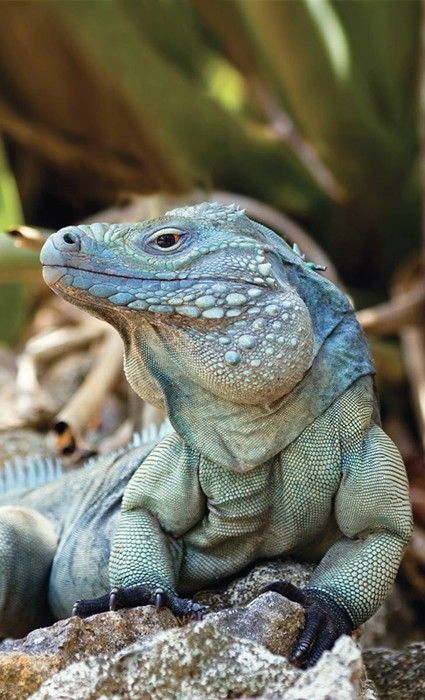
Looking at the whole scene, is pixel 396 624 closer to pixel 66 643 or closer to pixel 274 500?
pixel 274 500

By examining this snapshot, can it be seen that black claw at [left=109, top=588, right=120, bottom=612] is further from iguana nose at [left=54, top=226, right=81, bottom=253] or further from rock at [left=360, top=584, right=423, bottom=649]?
rock at [left=360, top=584, right=423, bottom=649]

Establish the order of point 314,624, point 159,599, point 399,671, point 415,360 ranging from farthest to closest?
1. point 415,360
2. point 399,671
3. point 159,599
4. point 314,624

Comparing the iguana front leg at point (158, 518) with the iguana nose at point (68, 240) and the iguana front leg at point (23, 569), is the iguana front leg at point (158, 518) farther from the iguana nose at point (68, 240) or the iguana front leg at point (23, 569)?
the iguana nose at point (68, 240)

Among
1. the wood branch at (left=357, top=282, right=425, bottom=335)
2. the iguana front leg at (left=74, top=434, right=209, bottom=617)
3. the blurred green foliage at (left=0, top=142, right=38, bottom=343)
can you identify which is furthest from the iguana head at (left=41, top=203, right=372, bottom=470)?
the blurred green foliage at (left=0, top=142, right=38, bottom=343)

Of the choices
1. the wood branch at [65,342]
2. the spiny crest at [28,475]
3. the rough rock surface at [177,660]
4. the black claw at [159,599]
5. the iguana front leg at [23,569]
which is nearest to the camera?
the rough rock surface at [177,660]

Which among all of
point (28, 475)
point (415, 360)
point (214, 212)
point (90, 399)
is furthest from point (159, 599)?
point (415, 360)

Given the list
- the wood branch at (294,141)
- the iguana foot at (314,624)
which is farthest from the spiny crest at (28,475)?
the wood branch at (294,141)
